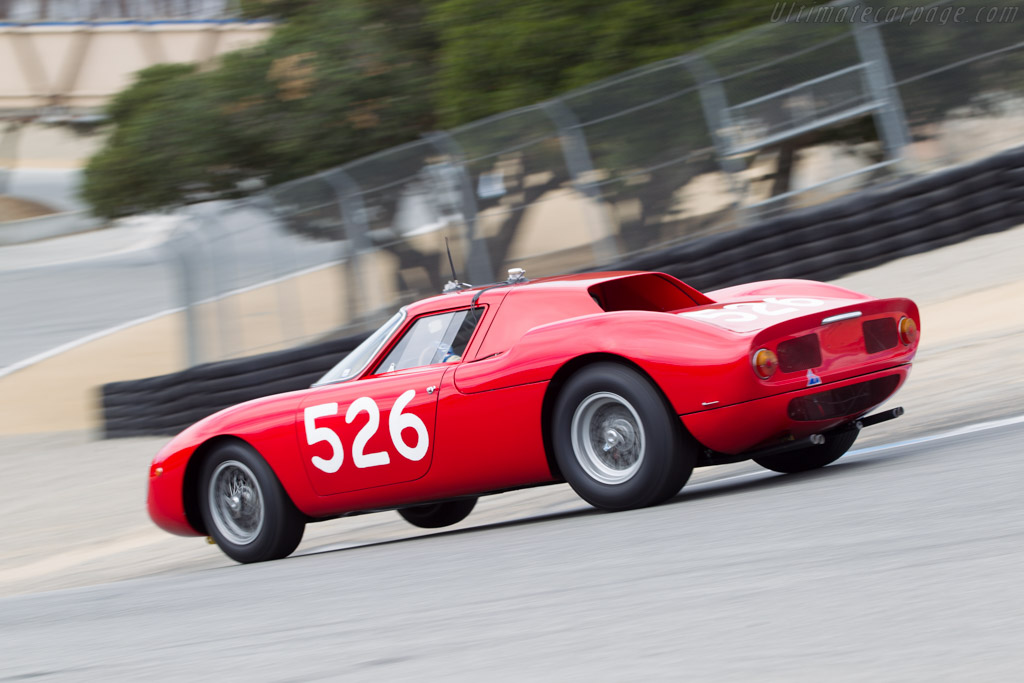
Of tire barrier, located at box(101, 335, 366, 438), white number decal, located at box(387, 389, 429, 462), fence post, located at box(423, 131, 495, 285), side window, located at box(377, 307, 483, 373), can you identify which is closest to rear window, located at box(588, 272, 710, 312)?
side window, located at box(377, 307, 483, 373)

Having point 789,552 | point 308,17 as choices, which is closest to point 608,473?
point 789,552

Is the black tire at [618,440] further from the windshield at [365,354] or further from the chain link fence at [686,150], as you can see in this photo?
the chain link fence at [686,150]

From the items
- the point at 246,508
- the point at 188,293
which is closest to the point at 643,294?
the point at 246,508

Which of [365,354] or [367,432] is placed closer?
[367,432]

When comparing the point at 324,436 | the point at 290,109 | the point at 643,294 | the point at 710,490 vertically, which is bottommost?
the point at 710,490

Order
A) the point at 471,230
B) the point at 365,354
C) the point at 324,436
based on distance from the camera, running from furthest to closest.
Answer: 1. the point at 471,230
2. the point at 365,354
3. the point at 324,436

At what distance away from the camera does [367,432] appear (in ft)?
20.1

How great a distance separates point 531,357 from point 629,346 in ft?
1.73

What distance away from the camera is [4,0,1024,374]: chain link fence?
38.7 feet

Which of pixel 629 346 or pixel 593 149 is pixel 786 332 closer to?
pixel 629 346

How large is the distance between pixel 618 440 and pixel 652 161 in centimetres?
744

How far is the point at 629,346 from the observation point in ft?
17.1

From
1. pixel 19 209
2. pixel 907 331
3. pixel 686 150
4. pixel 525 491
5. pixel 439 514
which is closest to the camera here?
pixel 907 331

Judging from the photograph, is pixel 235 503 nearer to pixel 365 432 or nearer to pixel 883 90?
pixel 365 432
